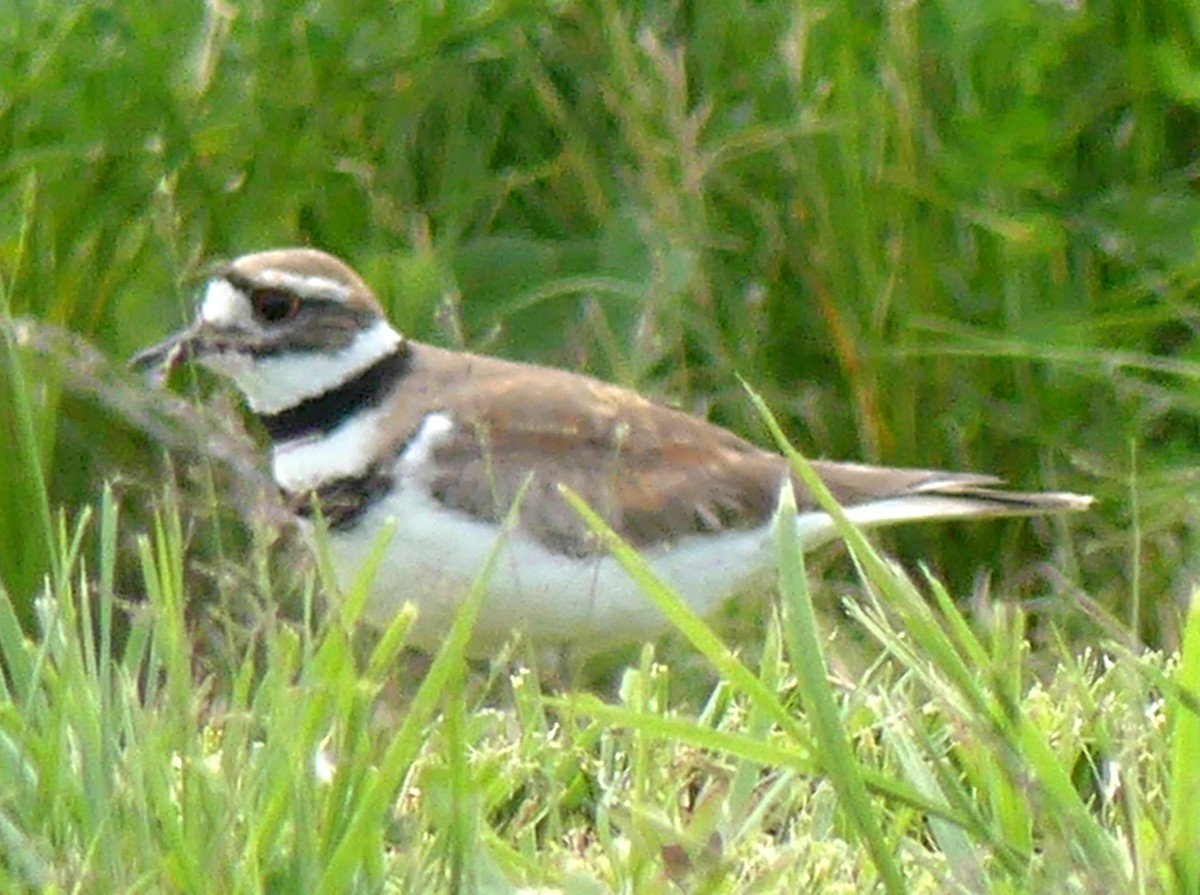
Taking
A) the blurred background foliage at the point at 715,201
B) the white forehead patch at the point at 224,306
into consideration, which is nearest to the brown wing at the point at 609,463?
the blurred background foliage at the point at 715,201

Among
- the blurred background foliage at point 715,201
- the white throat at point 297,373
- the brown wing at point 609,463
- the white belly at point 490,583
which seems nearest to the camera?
the white belly at point 490,583

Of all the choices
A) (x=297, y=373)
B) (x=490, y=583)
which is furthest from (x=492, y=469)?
(x=297, y=373)

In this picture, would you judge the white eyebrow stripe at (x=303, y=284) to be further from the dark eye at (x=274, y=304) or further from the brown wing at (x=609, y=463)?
the brown wing at (x=609, y=463)

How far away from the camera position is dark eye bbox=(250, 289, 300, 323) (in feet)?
13.7

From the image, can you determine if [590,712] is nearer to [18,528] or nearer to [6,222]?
[18,528]

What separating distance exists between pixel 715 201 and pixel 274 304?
1.18 metres

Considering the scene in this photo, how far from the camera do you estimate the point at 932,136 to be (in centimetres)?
488

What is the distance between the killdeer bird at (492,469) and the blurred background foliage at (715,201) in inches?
6.9

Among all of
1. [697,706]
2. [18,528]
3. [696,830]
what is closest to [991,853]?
[696,830]

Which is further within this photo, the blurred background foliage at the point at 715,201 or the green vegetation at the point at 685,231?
the blurred background foliage at the point at 715,201

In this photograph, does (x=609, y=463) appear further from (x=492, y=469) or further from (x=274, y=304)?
(x=274, y=304)

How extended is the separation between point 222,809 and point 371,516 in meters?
1.91

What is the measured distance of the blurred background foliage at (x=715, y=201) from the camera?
4469 mm

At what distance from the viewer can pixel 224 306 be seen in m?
4.15
